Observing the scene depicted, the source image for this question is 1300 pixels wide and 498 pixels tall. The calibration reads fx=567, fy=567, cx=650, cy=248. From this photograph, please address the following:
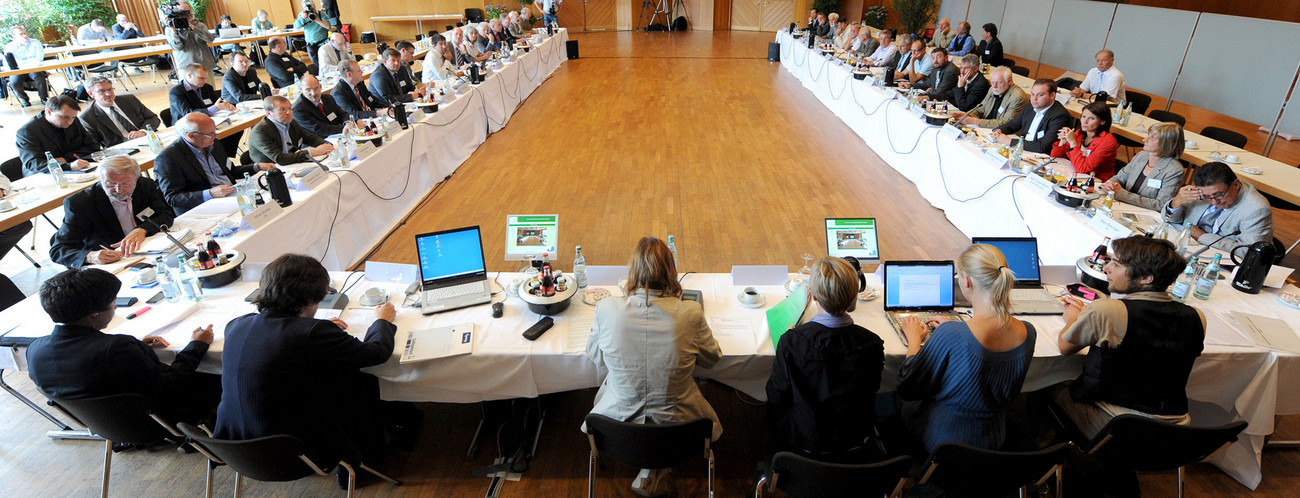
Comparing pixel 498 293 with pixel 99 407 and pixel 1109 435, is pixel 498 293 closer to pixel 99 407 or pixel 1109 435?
pixel 99 407

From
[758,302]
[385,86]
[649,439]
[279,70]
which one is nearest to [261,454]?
[649,439]

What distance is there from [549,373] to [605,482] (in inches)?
23.0

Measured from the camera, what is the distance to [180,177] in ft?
13.0

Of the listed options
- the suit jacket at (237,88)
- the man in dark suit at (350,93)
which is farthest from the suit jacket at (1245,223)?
the suit jacket at (237,88)

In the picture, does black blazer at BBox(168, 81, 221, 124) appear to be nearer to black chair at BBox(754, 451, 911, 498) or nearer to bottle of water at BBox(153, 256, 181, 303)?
bottle of water at BBox(153, 256, 181, 303)

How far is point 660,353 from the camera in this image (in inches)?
81.4

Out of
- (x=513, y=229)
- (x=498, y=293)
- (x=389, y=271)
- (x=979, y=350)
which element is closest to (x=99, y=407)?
(x=389, y=271)

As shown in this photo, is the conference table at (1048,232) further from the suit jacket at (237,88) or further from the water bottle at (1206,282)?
the suit jacket at (237,88)

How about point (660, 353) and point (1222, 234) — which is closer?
point (660, 353)

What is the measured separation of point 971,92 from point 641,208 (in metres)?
4.18

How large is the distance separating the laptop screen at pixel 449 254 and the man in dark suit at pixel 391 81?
4831 millimetres

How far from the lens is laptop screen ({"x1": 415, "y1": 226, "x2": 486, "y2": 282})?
282 centimetres

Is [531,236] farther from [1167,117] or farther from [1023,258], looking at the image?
[1167,117]

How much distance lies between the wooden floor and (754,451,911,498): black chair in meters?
0.75
